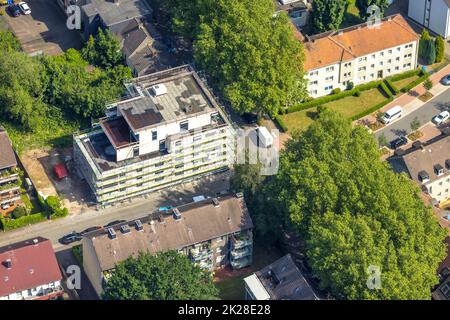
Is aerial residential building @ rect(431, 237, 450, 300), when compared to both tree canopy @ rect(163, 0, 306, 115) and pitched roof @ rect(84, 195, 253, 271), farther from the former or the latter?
tree canopy @ rect(163, 0, 306, 115)

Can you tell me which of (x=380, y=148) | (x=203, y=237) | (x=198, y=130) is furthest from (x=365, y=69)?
(x=203, y=237)

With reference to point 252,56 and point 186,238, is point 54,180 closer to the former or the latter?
point 186,238

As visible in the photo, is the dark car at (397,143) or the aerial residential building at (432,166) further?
the dark car at (397,143)

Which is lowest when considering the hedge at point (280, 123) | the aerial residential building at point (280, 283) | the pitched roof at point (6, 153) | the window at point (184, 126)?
the aerial residential building at point (280, 283)

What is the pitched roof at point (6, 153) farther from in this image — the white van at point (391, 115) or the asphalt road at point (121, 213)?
the white van at point (391, 115)

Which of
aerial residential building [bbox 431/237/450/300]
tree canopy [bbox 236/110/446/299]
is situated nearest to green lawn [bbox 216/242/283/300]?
tree canopy [bbox 236/110/446/299]

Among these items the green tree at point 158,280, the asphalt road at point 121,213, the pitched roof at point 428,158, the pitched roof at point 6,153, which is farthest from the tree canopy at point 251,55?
the green tree at point 158,280
